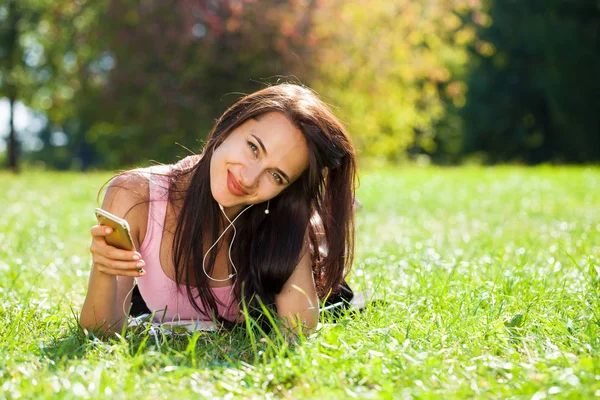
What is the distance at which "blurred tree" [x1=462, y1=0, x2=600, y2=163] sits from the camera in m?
20.3

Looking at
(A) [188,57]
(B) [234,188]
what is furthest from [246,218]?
(A) [188,57]

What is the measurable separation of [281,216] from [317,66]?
1361 centimetres

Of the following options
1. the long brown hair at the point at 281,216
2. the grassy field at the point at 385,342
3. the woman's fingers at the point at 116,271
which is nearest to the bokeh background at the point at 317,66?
the grassy field at the point at 385,342

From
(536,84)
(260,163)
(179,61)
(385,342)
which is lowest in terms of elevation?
(385,342)

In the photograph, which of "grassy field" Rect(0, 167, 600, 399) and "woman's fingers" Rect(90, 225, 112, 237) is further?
"woman's fingers" Rect(90, 225, 112, 237)

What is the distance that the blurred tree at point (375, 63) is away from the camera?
16.9 meters

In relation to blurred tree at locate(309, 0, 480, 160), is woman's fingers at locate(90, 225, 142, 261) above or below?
below

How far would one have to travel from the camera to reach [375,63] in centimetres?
1777

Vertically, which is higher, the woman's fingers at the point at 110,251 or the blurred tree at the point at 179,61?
the blurred tree at the point at 179,61

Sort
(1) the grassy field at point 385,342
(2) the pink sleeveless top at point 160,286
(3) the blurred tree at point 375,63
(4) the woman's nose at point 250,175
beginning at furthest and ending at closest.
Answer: (3) the blurred tree at point 375,63, (2) the pink sleeveless top at point 160,286, (4) the woman's nose at point 250,175, (1) the grassy field at point 385,342

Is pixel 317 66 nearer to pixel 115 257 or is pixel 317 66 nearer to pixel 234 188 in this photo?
pixel 234 188

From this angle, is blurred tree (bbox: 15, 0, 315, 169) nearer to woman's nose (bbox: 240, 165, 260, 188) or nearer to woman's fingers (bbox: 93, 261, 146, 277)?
woman's nose (bbox: 240, 165, 260, 188)

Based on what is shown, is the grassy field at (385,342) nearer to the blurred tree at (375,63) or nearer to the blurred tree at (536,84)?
the blurred tree at (375,63)

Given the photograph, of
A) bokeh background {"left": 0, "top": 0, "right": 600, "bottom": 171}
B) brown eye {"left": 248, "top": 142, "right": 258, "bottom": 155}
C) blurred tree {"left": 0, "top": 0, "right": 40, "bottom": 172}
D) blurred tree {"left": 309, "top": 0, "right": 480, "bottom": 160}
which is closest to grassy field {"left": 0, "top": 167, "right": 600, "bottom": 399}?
brown eye {"left": 248, "top": 142, "right": 258, "bottom": 155}
